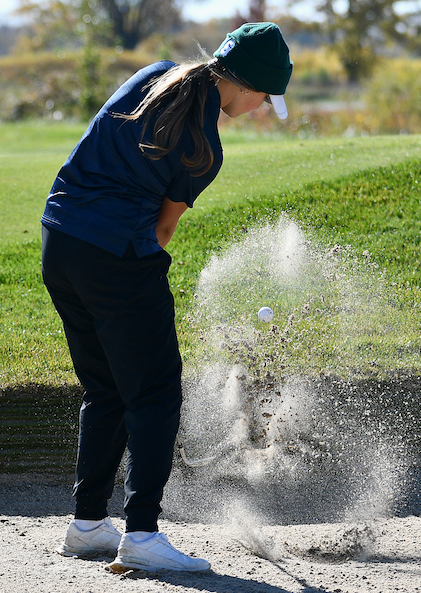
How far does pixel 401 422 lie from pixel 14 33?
65.2 meters

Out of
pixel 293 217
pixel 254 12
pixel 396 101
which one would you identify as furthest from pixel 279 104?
pixel 254 12

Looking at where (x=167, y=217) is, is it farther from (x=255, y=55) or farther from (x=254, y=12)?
(x=254, y=12)

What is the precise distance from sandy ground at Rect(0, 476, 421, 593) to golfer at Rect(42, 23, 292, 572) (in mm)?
120

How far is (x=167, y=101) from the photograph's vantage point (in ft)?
6.79

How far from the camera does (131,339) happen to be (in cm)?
217

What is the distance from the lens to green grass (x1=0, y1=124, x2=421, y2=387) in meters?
3.73

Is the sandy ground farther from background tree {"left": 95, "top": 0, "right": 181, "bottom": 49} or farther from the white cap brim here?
background tree {"left": 95, "top": 0, "right": 181, "bottom": 49}

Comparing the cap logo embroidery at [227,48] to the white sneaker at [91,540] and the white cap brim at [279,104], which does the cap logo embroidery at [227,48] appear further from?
the white sneaker at [91,540]

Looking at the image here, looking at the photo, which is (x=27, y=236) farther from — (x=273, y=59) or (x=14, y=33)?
(x=14, y=33)

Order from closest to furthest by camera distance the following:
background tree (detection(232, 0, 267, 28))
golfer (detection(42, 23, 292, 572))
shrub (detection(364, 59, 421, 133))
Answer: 1. golfer (detection(42, 23, 292, 572))
2. shrub (detection(364, 59, 421, 133))
3. background tree (detection(232, 0, 267, 28))

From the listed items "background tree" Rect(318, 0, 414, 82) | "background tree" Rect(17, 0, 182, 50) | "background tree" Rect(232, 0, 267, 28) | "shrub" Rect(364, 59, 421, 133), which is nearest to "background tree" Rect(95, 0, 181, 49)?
"background tree" Rect(17, 0, 182, 50)

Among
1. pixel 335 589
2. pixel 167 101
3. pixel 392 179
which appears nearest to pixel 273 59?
pixel 167 101

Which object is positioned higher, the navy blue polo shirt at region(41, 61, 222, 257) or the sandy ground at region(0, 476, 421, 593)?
the navy blue polo shirt at region(41, 61, 222, 257)

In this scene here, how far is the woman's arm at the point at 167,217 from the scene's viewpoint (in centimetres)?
219
